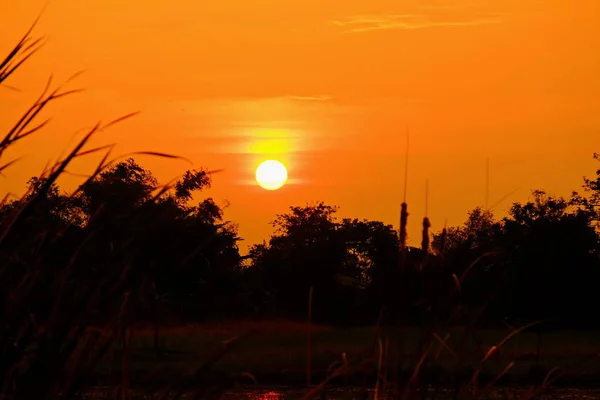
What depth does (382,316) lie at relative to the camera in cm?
217

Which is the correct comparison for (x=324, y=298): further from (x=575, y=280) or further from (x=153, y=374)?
(x=153, y=374)

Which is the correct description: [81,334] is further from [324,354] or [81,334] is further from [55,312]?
[324,354]

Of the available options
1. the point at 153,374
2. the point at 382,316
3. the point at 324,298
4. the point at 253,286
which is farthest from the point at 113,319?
the point at 253,286

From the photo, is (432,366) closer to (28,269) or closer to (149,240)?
(149,240)

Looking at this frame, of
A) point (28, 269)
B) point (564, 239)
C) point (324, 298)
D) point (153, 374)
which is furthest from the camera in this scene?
point (324, 298)

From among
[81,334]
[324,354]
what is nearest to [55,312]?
[81,334]

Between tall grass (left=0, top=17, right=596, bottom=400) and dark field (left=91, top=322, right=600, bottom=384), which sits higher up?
dark field (left=91, top=322, right=600, bottom=384)

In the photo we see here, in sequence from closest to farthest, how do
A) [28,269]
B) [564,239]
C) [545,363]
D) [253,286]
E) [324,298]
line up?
[28,269] → [545,363] → [564,239] → [324,298] → [253,286]

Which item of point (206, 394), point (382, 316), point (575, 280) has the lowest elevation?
point (206, 394)

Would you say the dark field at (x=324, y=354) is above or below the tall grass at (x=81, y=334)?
above

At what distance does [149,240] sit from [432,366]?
2.00 ft

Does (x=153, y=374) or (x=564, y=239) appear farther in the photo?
(x=564, y=239)

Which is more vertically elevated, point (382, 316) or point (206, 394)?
point (382, 316)

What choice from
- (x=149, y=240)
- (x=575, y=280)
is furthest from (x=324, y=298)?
(x=149, y=240)
